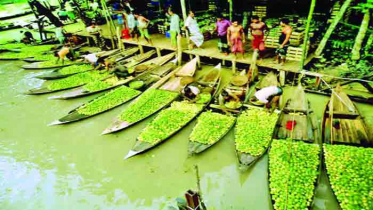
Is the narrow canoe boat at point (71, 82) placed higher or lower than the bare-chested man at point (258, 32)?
lower

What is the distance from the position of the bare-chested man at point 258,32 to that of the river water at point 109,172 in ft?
8.41

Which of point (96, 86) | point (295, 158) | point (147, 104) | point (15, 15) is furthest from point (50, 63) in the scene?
point (15, 15)

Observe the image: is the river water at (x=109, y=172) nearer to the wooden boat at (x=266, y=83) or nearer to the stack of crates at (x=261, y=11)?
the wooden boat at (x=266, y=83)

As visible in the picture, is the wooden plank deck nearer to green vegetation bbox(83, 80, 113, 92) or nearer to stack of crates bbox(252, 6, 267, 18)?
stack of crates bbox(252, 6, 267, 18)

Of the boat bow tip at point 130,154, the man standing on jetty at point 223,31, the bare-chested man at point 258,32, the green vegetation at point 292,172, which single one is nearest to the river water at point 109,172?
the boat bow tip at point 130,154

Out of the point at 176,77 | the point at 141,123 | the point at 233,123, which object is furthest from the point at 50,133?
the point at 233,123

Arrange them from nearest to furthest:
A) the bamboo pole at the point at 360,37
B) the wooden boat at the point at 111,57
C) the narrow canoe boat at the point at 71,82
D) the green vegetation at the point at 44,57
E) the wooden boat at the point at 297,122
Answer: the wooden boat at the point at 297,122
the bamboo pole at the point at 360,37
the narrow canoe boat at the point at 71,82
the wooden boat at the point at 111,57
the green vegetation at the point at 44,57

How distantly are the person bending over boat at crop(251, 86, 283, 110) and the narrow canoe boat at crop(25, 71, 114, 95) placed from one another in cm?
585

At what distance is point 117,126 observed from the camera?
7066mm

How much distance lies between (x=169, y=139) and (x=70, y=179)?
8.60 feet

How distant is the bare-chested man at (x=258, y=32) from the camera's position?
828cm

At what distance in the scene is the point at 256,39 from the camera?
338 inches

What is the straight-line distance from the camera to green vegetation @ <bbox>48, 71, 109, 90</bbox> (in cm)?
962

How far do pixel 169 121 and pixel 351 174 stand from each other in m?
4.38
